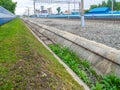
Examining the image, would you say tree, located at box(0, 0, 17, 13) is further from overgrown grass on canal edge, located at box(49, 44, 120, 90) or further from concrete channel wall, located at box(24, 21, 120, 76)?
overgrown grass on canal edge, located at box(49, 44, 120, 90)

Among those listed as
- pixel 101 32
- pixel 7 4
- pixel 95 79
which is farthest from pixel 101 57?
pixel 7 4

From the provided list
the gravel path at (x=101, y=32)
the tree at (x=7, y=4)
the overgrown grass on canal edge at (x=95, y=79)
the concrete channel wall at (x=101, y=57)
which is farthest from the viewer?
the tree at (x=7, y=4)

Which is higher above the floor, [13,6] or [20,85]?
[13,6]

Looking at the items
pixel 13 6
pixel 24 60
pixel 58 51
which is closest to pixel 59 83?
pixel 24 60

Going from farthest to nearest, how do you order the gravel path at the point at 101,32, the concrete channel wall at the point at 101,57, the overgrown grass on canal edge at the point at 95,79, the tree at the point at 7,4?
1. the tree at the point at 7,4
2. the gravel path at the point at 101,32
3. the concrete channel wall at the point at 101,57
4. the overgrown grass on canal edge at the point at 95,79

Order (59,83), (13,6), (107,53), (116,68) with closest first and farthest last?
(59,83)
(116,68)
(107,53)
(13,6)

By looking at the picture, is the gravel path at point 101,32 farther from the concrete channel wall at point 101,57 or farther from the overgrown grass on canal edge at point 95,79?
the overgrown grass on canal edge at point 95,79

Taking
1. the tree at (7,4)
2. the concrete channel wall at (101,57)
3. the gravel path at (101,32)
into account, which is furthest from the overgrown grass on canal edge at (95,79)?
the tree at (7,4)

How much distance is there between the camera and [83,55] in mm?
12547

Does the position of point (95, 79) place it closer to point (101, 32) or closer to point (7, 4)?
point (101, 32)

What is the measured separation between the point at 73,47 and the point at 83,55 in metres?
2.78

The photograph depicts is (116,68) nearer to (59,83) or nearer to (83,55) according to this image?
(59,83)

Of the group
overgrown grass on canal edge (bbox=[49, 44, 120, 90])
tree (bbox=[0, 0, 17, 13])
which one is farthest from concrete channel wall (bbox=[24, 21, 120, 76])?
tree (bbox=[0, 0, 17, 13])

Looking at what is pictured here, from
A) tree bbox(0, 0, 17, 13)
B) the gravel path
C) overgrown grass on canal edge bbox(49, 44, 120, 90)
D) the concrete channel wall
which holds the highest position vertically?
tree bbox(0, 0, 17, 13)
